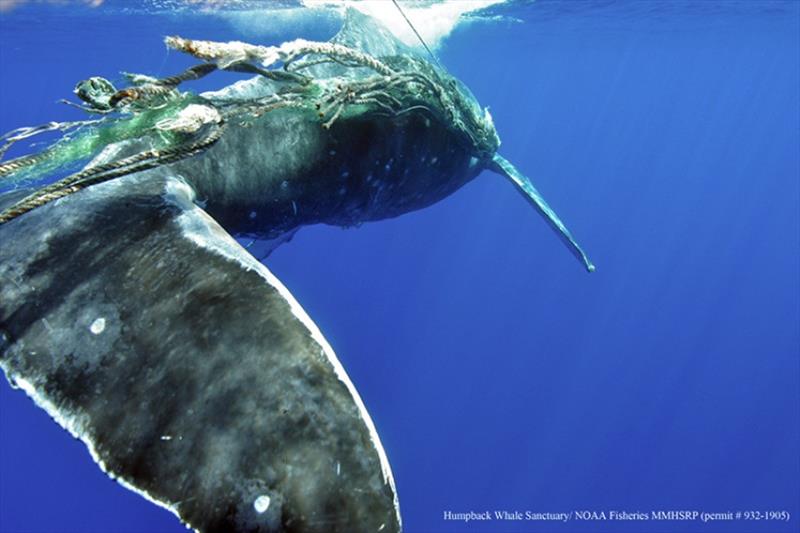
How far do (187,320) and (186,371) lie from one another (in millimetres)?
251

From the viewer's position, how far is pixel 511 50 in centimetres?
4644

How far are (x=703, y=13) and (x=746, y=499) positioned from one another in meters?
25.4

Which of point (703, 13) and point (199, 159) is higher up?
point (199, 159)

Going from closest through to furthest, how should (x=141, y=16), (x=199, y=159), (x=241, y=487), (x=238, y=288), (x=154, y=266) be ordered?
(x=241, y=487)
(x=238, y=288)
(x=154, y=266)
(x=199, y=159)
(x=141, y=16)

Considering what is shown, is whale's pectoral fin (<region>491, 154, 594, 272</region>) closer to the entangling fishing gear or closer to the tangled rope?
the entangling fishing gear

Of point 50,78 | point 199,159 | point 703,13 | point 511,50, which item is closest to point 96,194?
point 199,159

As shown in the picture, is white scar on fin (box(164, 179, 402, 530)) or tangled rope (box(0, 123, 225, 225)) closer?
white scar on fin (box(164, 179, 402, 530))

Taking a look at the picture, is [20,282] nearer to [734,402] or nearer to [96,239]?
[96,239]

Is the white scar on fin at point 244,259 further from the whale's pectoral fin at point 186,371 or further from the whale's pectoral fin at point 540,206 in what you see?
the whale's pectoral fin at point 540,206

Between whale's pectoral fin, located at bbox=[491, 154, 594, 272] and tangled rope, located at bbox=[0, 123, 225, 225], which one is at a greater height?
tangled rope, located at bbox=[0, 123, 225, 225]

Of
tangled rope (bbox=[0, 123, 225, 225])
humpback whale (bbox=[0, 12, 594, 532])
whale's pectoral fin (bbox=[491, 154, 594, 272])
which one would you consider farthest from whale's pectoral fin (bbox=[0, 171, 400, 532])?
whale's pectoral fin (bbox=[491, 154, 594, 272])

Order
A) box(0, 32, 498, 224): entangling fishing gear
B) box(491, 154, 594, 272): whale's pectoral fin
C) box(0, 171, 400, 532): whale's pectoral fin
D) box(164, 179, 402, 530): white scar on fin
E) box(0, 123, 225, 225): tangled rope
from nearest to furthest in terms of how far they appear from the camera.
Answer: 1. box(0, 171, 400, 532): whale's pectoral fin
2. box(164, 179, 402, 530): white scar on fin
3. box(0, 123, 225, 225): tangled rope
4. box(0, 32, 498, 224): entangling fishing gear
5. box(491, 154, 594, 272): whale's pectoral fin

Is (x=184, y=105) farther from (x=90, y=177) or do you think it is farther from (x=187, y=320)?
(x=187, y=320)

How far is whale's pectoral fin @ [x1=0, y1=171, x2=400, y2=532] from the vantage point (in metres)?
2.13
